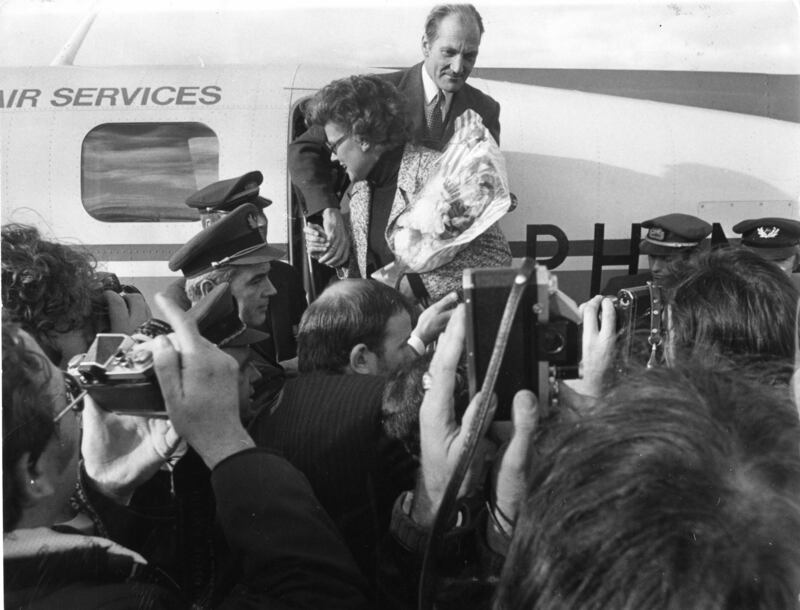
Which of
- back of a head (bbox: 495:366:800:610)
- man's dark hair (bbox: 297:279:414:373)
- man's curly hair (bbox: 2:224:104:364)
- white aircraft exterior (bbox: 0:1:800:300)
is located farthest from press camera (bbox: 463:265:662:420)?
white aircraft exterior (bbox: 0:1:800:300)

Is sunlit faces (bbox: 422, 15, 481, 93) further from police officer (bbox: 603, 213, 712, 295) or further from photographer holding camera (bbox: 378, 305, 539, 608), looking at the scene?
police officer (bbox: 603, 213, 712, 295)

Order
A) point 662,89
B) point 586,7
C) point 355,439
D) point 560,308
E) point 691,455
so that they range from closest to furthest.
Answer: point 691,455
point 560,308
point 586,7
point 355,439
point 662,89

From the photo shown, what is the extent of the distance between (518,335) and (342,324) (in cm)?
82

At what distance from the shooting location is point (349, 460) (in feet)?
4.93

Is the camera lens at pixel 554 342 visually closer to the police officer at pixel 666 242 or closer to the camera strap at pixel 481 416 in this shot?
the camera strap at pixel 481 416

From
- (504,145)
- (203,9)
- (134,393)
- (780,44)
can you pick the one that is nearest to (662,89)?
(504,145)

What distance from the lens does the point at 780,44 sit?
146cm

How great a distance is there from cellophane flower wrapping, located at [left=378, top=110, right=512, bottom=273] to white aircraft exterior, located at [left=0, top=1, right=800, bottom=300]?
191 centimetres

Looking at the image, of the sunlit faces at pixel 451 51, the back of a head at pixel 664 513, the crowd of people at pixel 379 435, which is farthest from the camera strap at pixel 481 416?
the sunlit faces at pixel 451 51

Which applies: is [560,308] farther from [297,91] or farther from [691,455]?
[297,91]

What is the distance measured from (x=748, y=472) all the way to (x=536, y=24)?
3.10 ft

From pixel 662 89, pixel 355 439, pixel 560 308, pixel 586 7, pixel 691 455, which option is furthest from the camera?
pixel 662 89

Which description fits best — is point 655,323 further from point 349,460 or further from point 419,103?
point 419,103

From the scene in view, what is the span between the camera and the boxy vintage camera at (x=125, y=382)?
1.16 m
